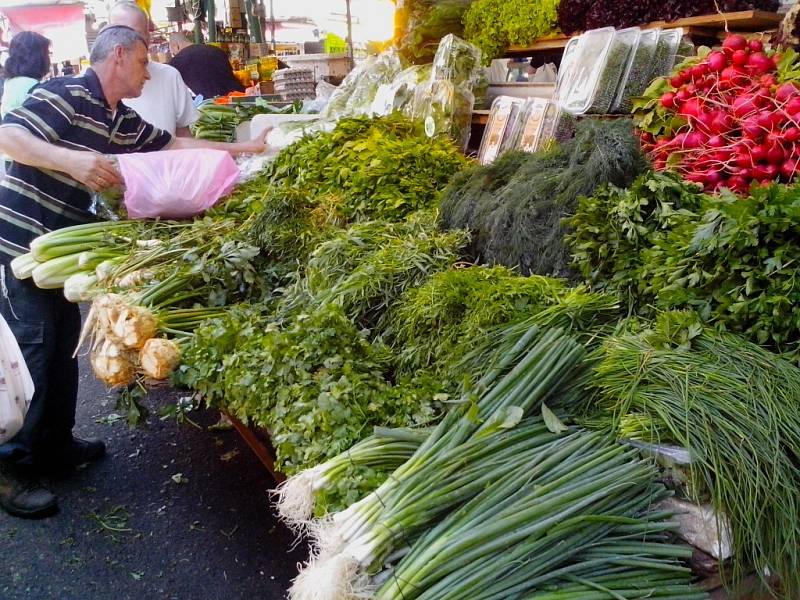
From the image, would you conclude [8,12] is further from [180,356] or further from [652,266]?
[652,266]

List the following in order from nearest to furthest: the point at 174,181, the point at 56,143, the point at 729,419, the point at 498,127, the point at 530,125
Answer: the point at 729,419 → the point at 56,143 → the point at 174,181 → the point at 530,125 → the point at 498,127

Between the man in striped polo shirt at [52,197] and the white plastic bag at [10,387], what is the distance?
27.0 inches

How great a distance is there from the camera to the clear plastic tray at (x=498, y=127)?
3902 millimetres

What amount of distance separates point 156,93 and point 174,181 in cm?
165

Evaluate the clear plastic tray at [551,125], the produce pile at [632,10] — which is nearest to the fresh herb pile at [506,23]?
the produce pile at [632,10]

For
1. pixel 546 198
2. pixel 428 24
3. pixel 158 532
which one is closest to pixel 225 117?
pixel 428 24

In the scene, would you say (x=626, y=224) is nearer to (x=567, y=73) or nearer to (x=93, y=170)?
(x=567, y=73)

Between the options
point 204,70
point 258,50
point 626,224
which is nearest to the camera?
point 626,224

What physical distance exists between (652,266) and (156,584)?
94.8 inches

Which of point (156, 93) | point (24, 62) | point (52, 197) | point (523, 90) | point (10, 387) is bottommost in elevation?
point (10, 387)

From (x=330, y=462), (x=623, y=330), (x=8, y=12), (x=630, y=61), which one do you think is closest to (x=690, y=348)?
(x=623, y=330)

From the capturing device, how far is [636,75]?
364cm

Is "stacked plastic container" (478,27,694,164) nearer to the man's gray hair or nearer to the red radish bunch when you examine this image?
the red radish bunch

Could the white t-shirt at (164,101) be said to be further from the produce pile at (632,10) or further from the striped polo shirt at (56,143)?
the produce pile at (632,10)
